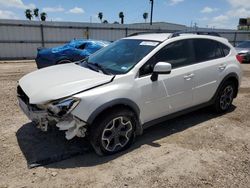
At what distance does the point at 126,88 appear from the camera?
3.68 meters

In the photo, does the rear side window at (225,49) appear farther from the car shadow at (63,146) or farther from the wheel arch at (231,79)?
the car shadow at (63,146)

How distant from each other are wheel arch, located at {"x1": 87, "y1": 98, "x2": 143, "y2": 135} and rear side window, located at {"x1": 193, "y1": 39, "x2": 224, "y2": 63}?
1.71m

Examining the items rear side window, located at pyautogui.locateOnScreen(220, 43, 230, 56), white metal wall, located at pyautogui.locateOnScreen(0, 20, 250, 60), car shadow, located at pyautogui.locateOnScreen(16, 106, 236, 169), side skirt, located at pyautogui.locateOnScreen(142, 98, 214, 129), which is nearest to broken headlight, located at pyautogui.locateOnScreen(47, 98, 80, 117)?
car shadow, located at pyautogui.locateOnScreen(16, 106, 236, 169)

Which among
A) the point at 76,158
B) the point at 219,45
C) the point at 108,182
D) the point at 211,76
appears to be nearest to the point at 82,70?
the point at 76,158

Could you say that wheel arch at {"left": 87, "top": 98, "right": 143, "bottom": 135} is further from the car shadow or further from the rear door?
the rear door

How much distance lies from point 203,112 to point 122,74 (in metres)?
2.73

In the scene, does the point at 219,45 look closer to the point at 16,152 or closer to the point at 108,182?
the point at 108,182

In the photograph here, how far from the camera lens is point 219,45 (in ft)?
17.5

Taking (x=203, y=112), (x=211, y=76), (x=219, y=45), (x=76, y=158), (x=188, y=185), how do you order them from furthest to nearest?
1. (x=203, y=112)
2. (x=219, y=45)
3. (x=211, y=76)
4. (x=76, y=158)
5. (x=188, y=185)

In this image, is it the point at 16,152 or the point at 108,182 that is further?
the point at 16,152

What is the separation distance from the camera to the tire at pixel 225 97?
5348 millimetres

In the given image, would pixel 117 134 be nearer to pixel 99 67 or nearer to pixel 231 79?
pixel 99 67

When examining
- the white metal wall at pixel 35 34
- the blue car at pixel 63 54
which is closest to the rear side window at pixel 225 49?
the blue car at pixel 63 54

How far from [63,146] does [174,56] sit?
2.34 meters
